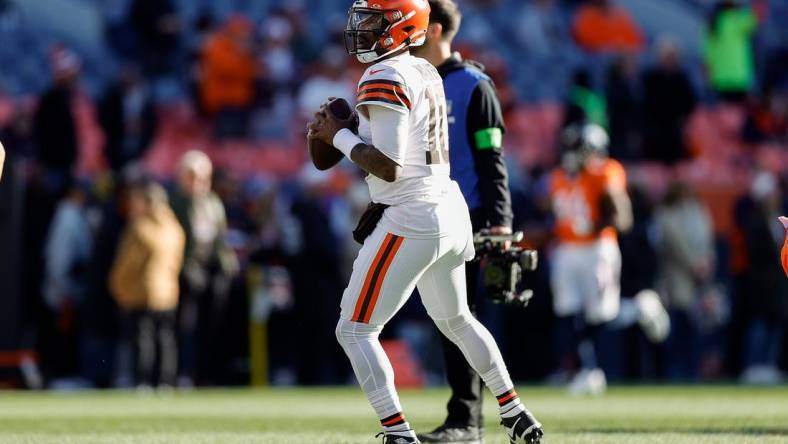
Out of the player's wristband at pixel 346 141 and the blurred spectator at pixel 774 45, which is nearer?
the player's wristband at pixel 346 141

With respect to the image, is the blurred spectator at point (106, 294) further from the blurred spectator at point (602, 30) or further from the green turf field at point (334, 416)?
the blurred spectator at point (602, 30)

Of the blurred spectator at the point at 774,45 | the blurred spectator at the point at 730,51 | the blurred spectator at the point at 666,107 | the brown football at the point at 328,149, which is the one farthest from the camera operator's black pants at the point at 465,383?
the blurred spectator at the point at 774,45

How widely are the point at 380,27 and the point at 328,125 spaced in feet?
1.55

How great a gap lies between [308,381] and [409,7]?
32.5 ft

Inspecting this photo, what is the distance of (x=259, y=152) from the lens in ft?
58.6

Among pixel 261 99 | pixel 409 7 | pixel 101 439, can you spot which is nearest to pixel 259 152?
pixel 261 99

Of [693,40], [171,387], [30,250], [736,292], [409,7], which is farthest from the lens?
[693,40]

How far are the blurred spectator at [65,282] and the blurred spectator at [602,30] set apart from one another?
6.82 m

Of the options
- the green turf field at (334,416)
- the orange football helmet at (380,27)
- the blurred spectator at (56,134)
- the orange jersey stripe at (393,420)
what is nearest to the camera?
the orange jersey stripe at (393,420)

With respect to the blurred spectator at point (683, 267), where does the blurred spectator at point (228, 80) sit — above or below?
above

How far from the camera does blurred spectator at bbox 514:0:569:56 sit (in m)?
19.5

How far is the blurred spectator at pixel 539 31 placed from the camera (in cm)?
1952

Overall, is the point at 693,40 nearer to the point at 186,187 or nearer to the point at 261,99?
the point at 261,99

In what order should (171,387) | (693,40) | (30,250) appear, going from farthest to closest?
1. (693,40)
2. (30,250)
3. (171,387)
